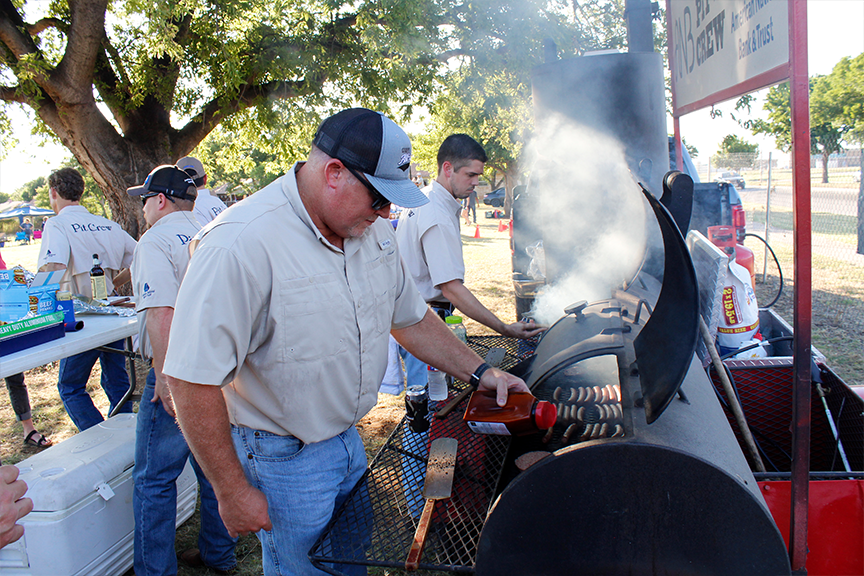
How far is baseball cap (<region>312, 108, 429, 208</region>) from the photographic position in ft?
4.87

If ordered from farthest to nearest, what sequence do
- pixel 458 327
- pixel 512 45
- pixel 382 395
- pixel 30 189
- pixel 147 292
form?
1. pixel 30 189
2. pixel 512 45
3. pixel 382 395
4. pixel 458 327
5. pixel 147 292

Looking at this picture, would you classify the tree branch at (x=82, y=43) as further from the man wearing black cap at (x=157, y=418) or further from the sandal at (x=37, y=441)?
the man wearing black cap at (x=157, y=418)

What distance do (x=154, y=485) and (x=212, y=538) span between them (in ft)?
1.57

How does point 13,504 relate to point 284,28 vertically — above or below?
below

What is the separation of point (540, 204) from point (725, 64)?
235 centimetres

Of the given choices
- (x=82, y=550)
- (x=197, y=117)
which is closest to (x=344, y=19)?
(x=197, y=117)

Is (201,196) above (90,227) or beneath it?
above

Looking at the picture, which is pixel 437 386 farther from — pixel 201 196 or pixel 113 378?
pixel 201 196

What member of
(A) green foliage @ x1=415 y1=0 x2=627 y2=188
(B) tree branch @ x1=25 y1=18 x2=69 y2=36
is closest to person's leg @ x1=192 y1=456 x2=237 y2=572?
(A) green foliage @ x1=415 y1=0 x2=627 y2=188

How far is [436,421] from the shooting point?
7.38 feet

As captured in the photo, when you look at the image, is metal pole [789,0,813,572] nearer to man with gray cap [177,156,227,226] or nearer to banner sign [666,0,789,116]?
banner sign [666,0,789,116]

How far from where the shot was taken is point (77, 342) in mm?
2838

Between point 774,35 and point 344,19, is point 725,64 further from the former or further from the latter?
point 344,19

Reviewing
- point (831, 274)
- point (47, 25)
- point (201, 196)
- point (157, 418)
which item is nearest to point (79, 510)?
point (157, 418)
